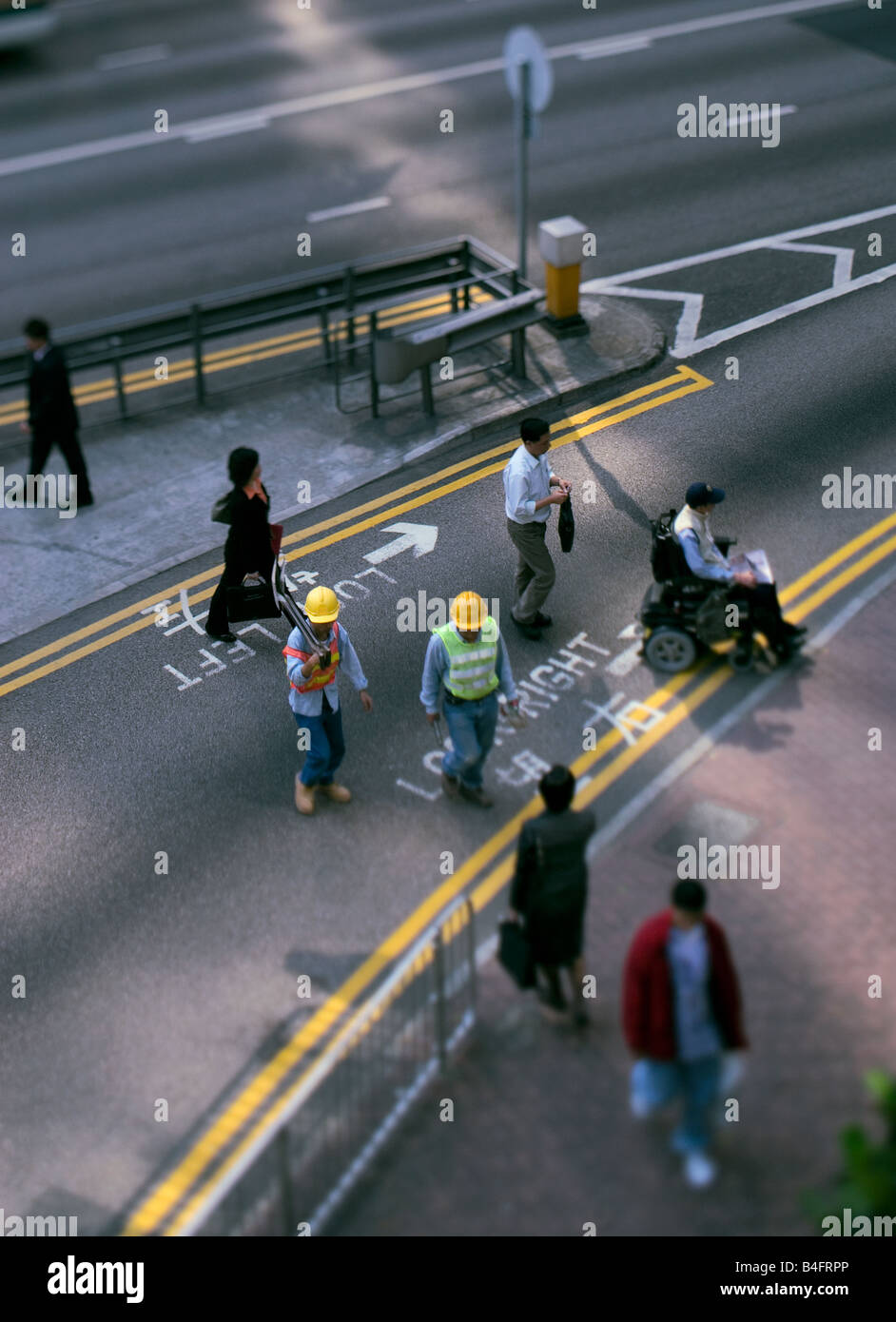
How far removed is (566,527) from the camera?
1338 cm

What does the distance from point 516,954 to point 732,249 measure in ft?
42.6

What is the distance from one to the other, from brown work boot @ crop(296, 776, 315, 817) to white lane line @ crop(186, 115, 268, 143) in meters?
15.6

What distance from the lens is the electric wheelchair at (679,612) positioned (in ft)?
41.5

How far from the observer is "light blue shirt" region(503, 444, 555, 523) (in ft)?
42.1

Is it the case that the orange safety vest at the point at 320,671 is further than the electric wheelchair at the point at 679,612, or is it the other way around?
the electric wheelchair at the point at 679,612

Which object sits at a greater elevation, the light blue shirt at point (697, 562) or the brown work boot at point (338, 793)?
the light blue shirt at point (697, 562)

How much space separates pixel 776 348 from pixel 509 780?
783cm

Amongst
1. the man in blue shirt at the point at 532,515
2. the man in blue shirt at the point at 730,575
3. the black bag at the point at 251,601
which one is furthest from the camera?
the black bag at the point at 251,601

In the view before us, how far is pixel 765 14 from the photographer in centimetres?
2725
